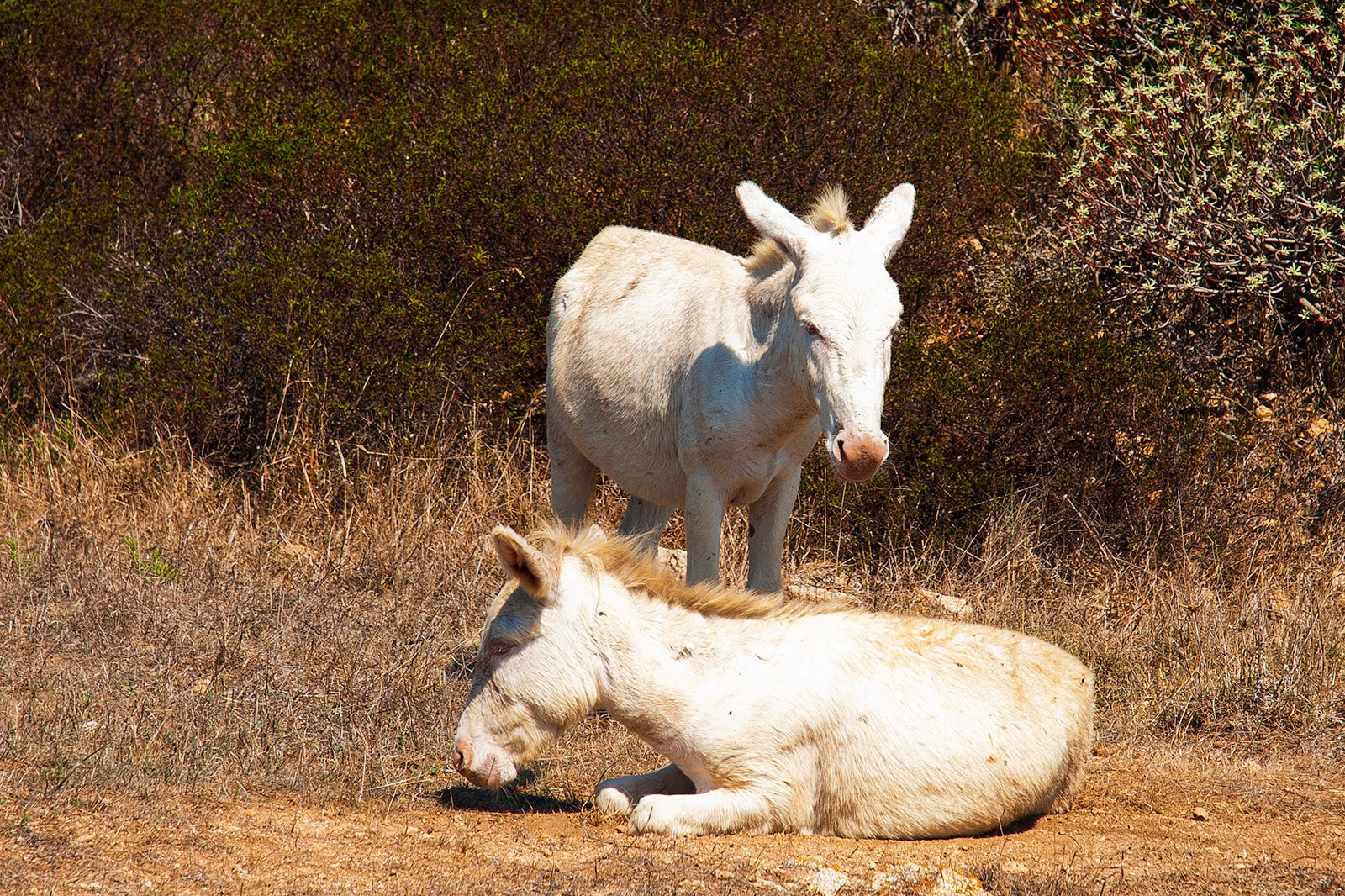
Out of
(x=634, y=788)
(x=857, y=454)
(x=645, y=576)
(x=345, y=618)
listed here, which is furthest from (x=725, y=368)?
(x=345, y=618)

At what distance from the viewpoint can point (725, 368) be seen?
5691 millimetres

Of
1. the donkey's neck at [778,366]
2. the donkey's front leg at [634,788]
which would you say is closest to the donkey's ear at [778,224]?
the donkey's neck at [778,366]

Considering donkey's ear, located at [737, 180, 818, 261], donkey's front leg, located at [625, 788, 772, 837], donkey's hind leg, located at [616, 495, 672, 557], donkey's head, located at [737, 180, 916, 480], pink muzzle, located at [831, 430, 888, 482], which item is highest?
donkey's ear, located at [737, 180, 818, 261]

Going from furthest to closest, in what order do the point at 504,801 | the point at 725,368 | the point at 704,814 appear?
the point at 725,368 < the point at 504,801 < the point at 704,814

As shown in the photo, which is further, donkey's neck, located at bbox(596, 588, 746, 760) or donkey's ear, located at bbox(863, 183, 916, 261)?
donkey's ear, located at bbox(863, 183, 916, 261)

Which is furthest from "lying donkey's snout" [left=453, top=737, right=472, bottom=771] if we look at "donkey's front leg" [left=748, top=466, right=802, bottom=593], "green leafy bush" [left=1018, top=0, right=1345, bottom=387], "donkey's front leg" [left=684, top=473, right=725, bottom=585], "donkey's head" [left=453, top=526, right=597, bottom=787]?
Answer: "green leafy bush" [left=1018, top=0, right=1345, bottom=387]

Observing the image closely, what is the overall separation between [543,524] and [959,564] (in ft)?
13.2

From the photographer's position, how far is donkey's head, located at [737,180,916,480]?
4777 mm

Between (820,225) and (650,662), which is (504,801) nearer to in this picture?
(650,662)

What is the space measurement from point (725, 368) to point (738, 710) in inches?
66.4

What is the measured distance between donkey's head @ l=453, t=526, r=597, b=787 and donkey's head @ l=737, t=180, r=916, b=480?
3.58 feet

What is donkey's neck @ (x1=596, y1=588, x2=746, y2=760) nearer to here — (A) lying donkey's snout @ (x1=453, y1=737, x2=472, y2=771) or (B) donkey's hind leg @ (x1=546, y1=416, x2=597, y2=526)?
(A) lying donkey's snout @ (x1=453, y1=737, x2=472, y2=771)

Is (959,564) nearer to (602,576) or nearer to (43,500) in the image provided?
(602,576)

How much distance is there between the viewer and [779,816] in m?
4.50
